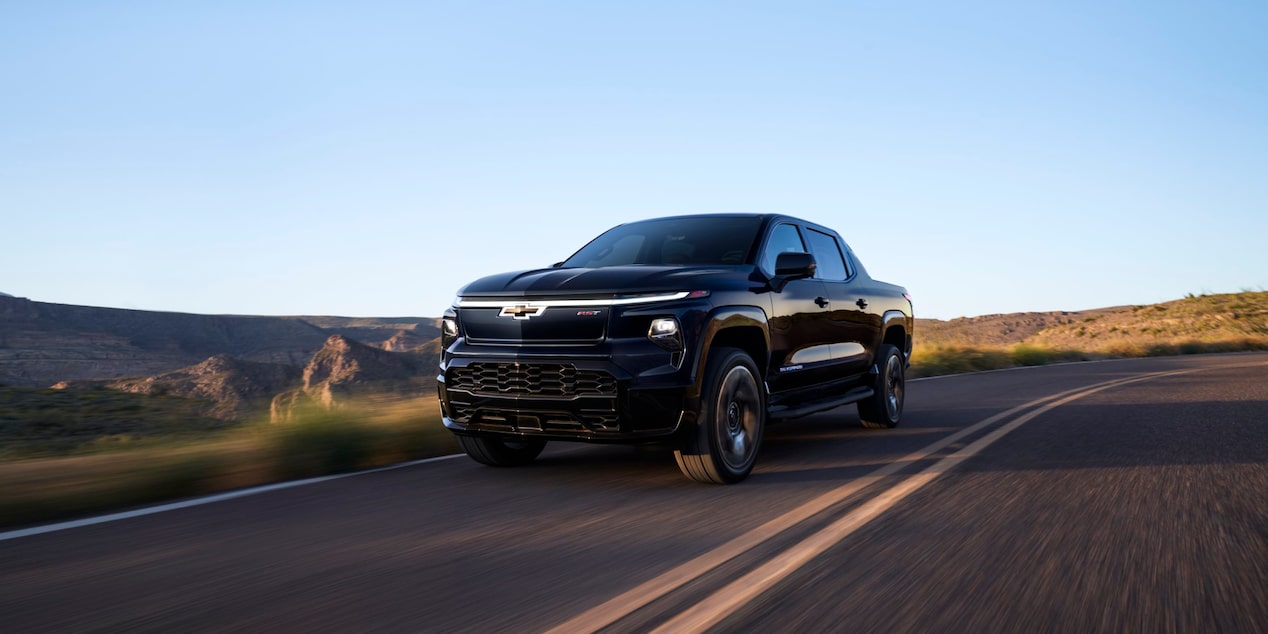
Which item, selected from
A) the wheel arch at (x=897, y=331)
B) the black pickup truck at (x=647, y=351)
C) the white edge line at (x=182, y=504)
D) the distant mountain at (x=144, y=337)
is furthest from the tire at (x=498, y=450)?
the distant mountain at (x=144, y=337)

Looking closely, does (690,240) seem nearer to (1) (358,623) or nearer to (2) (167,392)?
(1) (358,623)

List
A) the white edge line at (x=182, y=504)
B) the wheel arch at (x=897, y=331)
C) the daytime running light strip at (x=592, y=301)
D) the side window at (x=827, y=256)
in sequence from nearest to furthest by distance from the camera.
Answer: the white edge line at (x=182, y=504), the daytime running light strip at (x=592, y=301), the side window at (x=827, y=256), the wheel arch at (x=897, y=331)

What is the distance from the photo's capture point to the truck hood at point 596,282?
18.2 ft

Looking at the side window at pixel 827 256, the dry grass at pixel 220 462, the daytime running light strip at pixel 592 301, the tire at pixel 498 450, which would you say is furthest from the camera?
the side window at pixel 827 256

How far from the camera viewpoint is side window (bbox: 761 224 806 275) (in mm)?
6797

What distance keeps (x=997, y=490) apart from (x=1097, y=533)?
116 centimetres

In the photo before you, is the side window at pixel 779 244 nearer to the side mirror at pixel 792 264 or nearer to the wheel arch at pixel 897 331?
the side mirror at pixel 792 264

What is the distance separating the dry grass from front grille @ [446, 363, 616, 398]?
178cm

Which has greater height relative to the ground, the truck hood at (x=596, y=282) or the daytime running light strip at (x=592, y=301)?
the truck hood at (x=596, y=282)

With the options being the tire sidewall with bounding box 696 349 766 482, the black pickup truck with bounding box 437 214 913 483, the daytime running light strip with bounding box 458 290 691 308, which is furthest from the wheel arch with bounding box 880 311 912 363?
the daytime running light strip with bounding box 458 290 691 308

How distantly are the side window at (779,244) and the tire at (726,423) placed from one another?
0.96 m

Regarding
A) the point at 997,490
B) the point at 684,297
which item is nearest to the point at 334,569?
the point at 684,297

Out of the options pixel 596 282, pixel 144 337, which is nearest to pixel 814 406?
pixel 596 282

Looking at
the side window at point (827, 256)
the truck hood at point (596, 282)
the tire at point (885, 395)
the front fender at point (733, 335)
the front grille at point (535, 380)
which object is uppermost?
the side window at point (827, 256)
